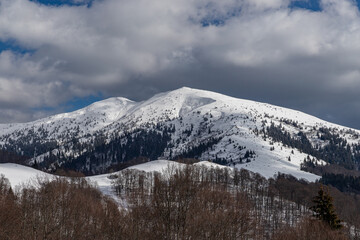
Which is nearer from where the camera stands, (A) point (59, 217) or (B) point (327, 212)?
(A) point (59, 217)

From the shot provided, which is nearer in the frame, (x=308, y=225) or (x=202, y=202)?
(x=202, y=202)

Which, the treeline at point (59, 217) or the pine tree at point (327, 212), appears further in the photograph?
the pine tree at point (327, 212)

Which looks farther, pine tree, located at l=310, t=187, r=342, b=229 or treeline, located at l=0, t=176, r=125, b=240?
pine tree, located at l=310, t=187, r=342, b=229

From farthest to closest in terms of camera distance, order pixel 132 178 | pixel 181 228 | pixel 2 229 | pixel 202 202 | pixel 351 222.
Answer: pixel 132 178
pixel 351 222
pixel 202 202
pixel 181 228
pixel 2 229

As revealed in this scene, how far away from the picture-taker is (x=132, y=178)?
195375 millimetres

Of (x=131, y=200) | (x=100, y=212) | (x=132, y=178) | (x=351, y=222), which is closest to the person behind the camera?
(x=131, y=200)

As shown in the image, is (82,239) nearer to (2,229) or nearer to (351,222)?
(2,229)

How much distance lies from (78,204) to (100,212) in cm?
419

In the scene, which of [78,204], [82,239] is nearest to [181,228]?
[82,239]

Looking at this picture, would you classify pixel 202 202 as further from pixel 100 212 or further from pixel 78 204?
pixel 78 204

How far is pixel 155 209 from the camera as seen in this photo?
42469mm

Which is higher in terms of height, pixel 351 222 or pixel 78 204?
pixel 78 204

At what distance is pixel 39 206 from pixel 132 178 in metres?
149

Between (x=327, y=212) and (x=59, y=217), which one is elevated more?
(x=327, y=212)
